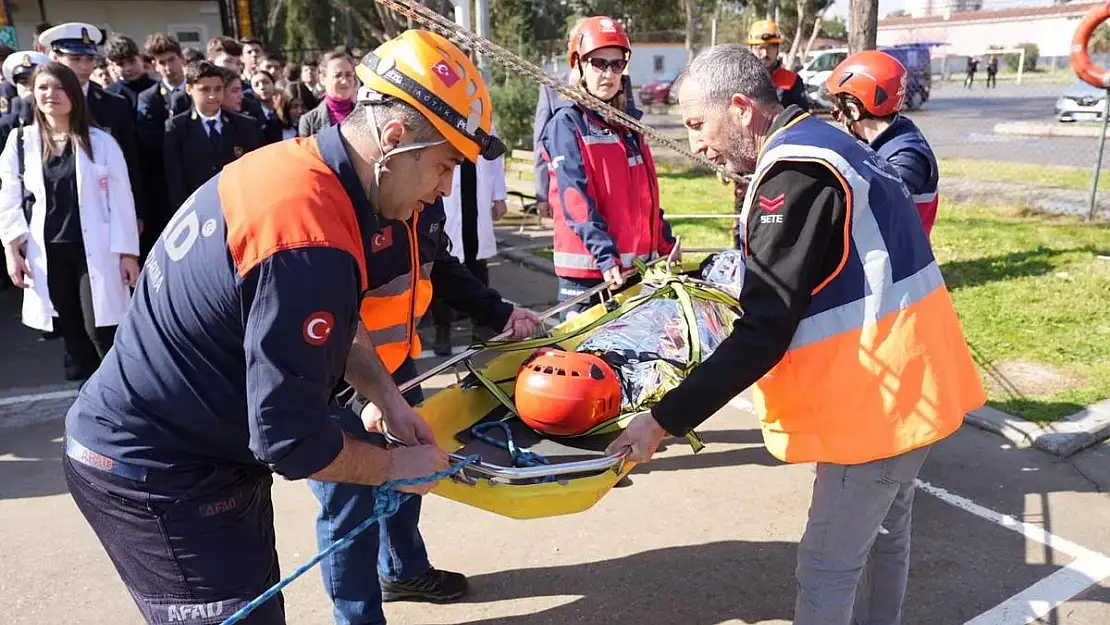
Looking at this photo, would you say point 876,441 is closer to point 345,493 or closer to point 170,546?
point 345,493

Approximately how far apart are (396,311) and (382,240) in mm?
369

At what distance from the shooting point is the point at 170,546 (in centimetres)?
195

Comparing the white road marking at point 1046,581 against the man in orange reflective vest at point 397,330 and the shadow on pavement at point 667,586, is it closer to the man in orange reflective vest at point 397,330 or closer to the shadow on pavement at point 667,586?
the shadow on pavement at point 667,586

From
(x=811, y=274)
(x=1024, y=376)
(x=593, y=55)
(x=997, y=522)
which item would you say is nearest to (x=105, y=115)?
(x=593, y=55)

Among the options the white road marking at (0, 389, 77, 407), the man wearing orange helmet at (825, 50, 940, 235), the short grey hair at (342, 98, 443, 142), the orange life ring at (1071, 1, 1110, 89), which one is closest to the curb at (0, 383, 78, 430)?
the white road marking at (0, 389, 77, 407)

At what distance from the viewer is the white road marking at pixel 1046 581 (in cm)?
321

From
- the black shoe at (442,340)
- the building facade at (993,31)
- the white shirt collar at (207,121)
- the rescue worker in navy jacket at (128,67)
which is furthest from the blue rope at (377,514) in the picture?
the building facade at (993,31)

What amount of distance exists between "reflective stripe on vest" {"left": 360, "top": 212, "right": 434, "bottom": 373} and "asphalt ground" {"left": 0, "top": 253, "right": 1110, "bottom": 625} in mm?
778

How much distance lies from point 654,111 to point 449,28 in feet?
97.9

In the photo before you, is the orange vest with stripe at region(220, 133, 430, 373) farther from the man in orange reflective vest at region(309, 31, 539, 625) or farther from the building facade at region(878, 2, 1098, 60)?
the building facade at region(878, 2, 1098, 60)

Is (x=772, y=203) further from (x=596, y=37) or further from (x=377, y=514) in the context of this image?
(x=596, y=37)

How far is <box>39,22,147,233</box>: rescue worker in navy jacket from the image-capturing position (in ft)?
19.4

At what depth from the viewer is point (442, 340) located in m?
6.40

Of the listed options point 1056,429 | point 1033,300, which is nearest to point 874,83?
point 1056,429
